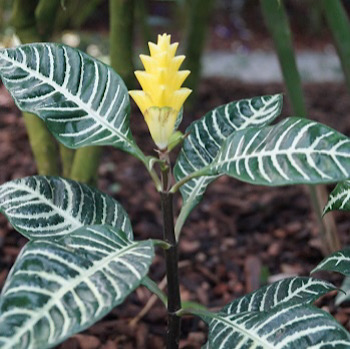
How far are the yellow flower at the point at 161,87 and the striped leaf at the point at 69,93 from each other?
0.07 m

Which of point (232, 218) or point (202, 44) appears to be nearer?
point (232, 218)

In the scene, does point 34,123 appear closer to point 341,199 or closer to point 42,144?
point 42,144

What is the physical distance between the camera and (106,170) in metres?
2.22

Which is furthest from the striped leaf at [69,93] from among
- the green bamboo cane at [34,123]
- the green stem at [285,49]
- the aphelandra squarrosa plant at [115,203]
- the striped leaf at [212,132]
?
the green stem at [285,49]

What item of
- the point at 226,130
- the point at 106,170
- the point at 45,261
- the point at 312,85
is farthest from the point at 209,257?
the point at 312,85

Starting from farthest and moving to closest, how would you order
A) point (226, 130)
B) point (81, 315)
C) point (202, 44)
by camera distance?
1. point (202, 44)
2. point (226, 130)
3. point (81, 315)

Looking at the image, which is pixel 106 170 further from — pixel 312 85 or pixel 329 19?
pixel 312 85

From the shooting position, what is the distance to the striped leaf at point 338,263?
0.92m

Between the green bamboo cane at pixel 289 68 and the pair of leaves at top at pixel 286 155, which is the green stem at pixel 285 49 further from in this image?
the pair of leaves at top at pixel 286 155

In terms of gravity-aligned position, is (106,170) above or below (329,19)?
below

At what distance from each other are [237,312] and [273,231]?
0.98m

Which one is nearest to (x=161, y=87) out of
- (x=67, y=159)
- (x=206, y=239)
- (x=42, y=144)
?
(x=42, y=144)

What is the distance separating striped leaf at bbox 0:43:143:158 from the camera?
86 centimetres

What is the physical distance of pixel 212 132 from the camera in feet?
3.21
